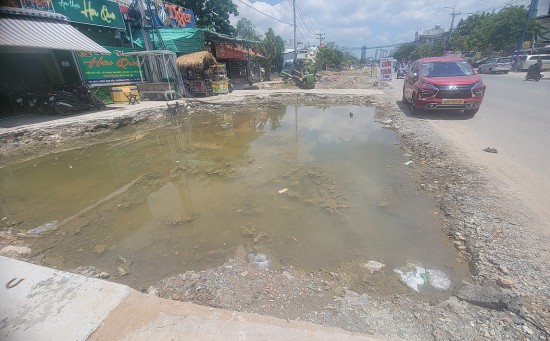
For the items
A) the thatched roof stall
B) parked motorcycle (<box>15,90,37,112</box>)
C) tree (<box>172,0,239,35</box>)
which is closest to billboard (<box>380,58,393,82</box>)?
the thatched roof stall

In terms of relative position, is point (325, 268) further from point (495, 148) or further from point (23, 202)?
point (23, 202)

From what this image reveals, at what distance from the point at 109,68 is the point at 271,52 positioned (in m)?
21.6

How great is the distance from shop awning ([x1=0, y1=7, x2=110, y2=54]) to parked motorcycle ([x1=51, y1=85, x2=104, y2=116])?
1.78 metres

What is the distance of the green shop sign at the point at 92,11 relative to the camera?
412 inches

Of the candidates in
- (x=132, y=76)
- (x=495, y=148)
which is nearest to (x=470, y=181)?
(x=495, y=148)

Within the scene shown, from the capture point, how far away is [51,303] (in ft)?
6.20

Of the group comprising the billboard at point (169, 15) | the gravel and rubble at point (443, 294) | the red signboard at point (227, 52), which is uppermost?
the billboard at point (169, 15)

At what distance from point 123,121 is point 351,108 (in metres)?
8.69

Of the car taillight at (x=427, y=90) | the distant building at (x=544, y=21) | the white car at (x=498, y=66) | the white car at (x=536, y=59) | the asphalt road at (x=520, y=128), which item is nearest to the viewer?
the asphalt road at (x=520, y=128)

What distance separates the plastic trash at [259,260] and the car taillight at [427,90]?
270 inches

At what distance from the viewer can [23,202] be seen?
4184 millimetres

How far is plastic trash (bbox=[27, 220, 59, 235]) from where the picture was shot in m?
3.33

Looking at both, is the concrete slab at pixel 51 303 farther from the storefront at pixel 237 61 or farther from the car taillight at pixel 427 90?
the storefront at pixel 237 61

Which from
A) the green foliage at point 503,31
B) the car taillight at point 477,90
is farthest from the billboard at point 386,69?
the green foliage at point 503,31
